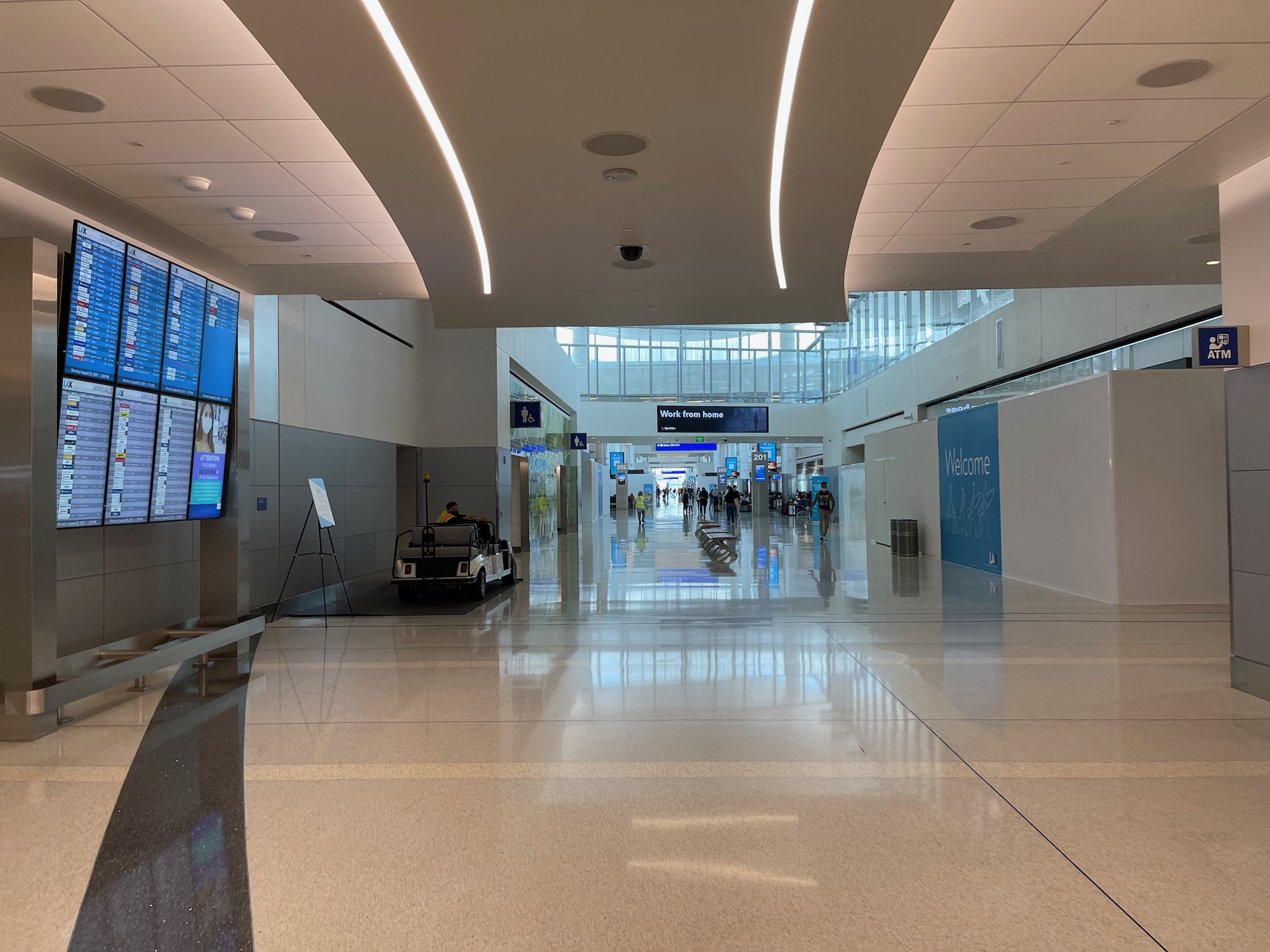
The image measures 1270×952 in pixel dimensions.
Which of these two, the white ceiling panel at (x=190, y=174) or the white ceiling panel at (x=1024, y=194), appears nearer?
the white ceiling panel at (x=190, y=174)

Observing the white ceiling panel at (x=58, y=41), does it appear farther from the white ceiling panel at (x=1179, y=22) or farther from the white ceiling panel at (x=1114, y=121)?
the white ceiling panel at (x=1114, y=121)

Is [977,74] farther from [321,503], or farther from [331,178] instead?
[321,503]

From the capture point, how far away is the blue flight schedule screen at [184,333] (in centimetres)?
663

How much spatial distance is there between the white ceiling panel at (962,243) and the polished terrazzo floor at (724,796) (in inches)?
152

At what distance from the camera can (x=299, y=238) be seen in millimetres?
7602

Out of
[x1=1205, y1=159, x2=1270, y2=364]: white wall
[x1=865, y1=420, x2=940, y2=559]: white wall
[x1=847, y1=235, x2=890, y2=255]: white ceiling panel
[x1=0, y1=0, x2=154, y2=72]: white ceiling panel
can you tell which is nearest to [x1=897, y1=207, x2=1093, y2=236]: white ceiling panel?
[x1=847, y1=235, x2=890, y2=255]: white ceiling panel

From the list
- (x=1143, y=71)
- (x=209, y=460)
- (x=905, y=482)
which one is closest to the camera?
(x=1143, y=71)

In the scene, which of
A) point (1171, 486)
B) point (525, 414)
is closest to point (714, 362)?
point (525, 414)

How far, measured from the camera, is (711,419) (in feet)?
106

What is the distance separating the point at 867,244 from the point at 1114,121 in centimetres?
308

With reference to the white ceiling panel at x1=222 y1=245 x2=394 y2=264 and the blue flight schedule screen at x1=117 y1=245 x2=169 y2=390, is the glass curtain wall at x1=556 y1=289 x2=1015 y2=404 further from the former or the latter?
the blue flight schedule screen at x1=117 y1=245 x2=169 y2=390

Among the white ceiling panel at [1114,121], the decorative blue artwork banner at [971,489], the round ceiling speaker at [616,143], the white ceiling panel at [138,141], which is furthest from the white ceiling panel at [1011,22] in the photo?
the decorative blue artwork banner at [971,489]

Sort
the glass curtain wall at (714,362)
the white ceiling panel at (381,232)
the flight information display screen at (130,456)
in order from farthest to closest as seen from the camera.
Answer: the glass curtain wall at (714,362) → the white ceiling panel at (381,232) → the flight information display screen at (130,456)

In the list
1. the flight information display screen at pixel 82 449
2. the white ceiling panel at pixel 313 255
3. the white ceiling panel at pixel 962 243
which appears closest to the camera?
the flight information display screen at pixel 82 449
